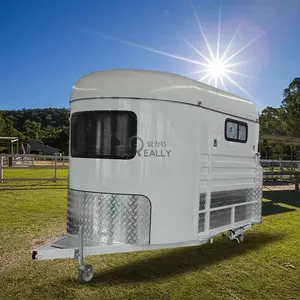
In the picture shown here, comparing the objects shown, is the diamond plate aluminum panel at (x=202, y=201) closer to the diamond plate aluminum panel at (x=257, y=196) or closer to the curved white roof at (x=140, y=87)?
the curved white roof at (x=140, y=87)

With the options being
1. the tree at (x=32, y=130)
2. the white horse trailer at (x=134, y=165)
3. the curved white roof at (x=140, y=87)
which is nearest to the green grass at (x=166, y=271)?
the white horse trailer at (x=134, y=165)

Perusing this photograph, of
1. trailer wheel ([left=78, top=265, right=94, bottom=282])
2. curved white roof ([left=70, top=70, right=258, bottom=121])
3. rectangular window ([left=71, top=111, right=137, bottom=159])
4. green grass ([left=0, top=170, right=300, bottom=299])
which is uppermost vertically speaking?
curved white roof ([left=70, top=70, right=258, bottom=121])

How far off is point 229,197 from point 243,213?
0.71 m

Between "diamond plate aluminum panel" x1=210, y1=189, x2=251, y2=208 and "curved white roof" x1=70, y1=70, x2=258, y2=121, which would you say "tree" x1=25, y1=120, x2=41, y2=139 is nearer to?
"diamond plate aluminum panel" x1=210, y1=189, x2=251, y2=208

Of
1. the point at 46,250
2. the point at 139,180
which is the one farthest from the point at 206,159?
the point at 46,250

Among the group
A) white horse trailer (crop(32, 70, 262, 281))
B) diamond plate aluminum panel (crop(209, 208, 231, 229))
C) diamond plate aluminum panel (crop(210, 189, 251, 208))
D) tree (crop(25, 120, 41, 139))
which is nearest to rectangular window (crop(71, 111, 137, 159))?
white horse trailer (crop(32, 70, 262, 281))

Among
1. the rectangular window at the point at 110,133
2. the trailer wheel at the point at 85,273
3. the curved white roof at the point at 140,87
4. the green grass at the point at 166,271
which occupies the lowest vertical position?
the green grass at the point at 166,271

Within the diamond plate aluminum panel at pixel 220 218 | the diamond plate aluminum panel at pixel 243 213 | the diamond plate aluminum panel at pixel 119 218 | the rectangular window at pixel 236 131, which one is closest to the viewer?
the diamond plate aluminum panel at pixel 119 218

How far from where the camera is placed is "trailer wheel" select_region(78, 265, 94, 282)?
4470 millimetres

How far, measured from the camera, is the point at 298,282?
470cm

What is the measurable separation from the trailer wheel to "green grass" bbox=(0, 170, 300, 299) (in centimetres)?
8

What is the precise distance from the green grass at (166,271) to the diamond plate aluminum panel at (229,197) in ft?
2.85

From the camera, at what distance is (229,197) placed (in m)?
5.84

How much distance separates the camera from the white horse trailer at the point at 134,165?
459cm
